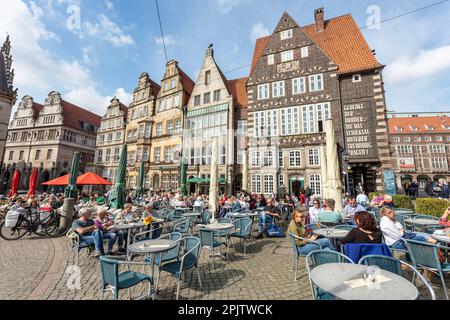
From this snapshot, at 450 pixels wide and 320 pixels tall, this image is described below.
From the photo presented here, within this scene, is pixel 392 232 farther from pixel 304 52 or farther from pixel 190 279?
pixel 304 52

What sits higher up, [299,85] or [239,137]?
[299,85]

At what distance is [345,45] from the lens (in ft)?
66.6

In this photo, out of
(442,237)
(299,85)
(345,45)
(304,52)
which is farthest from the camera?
(345,45)

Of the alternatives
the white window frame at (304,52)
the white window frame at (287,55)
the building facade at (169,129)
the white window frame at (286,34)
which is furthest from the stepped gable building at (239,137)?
the building facade at (169,129)

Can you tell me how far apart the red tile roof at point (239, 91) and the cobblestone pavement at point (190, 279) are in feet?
67.9

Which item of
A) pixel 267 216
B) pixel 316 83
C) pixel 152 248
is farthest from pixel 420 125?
pixel 152 248

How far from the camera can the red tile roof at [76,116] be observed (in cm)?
3834

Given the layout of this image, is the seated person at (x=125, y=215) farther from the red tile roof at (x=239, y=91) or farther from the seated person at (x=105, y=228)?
the red tile roof at (x=239, y=91)

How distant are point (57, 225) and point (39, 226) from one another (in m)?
0.52

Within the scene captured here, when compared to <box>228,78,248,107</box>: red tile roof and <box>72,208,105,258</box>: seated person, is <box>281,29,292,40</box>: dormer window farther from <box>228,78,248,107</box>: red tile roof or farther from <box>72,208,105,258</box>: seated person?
<box>72,208,105,258</box>: seated person
